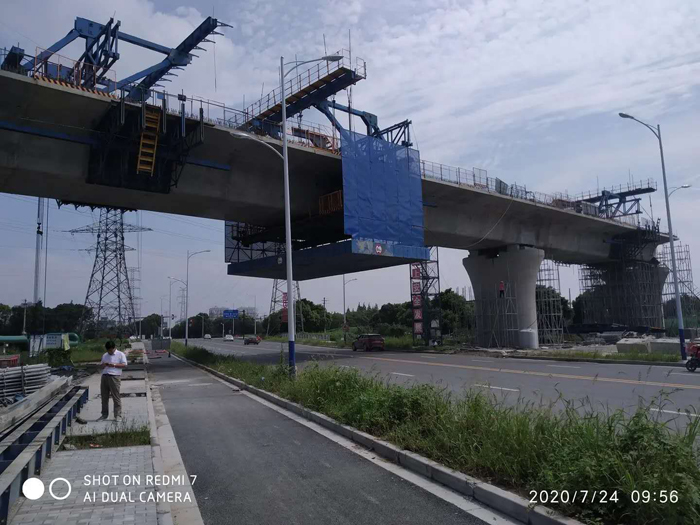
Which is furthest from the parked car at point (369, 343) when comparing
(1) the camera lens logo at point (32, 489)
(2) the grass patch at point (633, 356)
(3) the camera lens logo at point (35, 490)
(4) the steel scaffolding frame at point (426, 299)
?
(1) the camera lens logo at point (32, 489)

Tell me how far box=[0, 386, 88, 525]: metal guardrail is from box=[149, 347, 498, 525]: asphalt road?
5.96ft

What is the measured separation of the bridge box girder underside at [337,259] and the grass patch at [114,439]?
63.1ft

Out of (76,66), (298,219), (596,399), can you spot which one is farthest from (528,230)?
(76,66)

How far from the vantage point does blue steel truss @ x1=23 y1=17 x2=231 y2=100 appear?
71.4ft

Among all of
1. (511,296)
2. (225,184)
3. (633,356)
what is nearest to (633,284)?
(511,296)

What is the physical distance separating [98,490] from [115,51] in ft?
81.7

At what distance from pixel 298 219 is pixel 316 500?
26.4 m

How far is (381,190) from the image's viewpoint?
29.2m

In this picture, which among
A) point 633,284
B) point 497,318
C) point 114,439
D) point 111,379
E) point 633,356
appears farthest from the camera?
point 633,284

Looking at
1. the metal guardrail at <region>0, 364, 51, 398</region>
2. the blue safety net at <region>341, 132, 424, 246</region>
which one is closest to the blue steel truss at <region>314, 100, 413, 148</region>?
the blue safety net at <region>341, 132, 424, 246</region>

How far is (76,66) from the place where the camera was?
20.5 meters

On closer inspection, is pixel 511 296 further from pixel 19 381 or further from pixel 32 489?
pixel 32 489

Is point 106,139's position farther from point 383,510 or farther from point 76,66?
point 383,510

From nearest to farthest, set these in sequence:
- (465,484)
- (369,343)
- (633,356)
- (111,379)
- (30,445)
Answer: (465,484) → (30,445) → (111,379) → (633,356) → (369,343)
